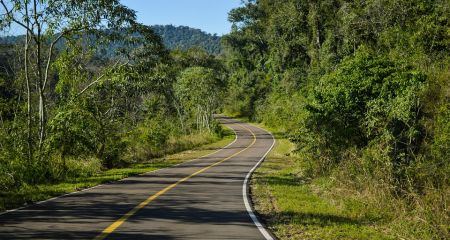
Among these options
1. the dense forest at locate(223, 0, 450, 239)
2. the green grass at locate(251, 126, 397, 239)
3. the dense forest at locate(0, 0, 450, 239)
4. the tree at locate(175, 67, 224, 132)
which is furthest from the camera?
the tree at locate(175, 67, 224, 132)

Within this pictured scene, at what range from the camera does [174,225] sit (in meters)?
9.38

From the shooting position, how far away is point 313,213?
11273mm

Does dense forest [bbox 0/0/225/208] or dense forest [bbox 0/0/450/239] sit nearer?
dense forest [bbox 0/0/450/239]

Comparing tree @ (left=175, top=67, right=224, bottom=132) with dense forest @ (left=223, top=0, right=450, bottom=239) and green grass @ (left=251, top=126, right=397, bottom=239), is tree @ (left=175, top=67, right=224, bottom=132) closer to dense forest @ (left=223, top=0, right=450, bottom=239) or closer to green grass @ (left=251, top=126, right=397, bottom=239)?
dense forest @ (left=223, top=0, right=450, bottom=239)

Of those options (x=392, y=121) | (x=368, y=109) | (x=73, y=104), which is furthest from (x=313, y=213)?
(x=73, y=104)

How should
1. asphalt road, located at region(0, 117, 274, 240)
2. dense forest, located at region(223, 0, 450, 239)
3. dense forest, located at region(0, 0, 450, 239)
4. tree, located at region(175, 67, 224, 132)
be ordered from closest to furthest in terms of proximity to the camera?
1. asphalt road, located at region(0, 117, 274, 240)
2. dense forest, located at region(223, 0, 450, 239)
3. dense forest, located at region(0, 0, 450, 239)
4. tree, located at region(175, 67, 224, 132)

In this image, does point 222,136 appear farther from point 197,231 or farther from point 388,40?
point 197,231

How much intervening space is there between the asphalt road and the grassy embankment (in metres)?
0.75

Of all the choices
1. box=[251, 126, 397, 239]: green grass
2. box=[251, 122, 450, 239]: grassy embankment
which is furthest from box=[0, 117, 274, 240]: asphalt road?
box=[251, 122, 450, 239]: grassy embankment

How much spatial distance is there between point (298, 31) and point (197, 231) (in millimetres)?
54202

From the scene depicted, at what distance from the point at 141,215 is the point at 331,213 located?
191 inches

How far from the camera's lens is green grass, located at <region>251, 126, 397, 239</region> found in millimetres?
9289

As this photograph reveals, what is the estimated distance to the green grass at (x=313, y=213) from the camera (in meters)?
9.29

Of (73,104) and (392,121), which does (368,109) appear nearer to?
(392,121)
